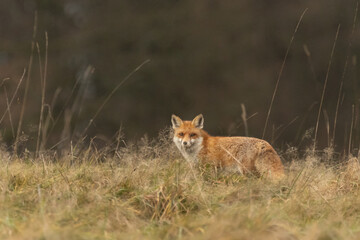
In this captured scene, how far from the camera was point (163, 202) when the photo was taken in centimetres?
343

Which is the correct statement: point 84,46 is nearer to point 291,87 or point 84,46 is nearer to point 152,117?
point 152,117

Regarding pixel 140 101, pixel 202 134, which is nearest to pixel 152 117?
pixel 140 101

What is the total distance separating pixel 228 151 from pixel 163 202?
1.62 metres

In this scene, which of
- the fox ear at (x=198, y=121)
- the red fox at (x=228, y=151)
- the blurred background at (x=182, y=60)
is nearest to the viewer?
the red fox at (x=228, y=151)

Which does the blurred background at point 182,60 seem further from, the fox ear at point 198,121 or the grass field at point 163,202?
the grass field at point 163,202

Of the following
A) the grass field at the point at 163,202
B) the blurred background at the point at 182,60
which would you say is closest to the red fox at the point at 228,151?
the grass field at the point at 163,202

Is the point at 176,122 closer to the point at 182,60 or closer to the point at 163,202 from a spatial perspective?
the point at 163,202

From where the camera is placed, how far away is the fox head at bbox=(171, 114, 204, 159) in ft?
18.7

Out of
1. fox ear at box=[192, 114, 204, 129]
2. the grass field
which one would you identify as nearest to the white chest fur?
fox ear at box=[192, 114, 204, 129]

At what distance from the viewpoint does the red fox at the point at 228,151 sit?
205 inches

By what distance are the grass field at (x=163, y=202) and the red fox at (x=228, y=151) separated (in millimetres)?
635

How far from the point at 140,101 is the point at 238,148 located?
23.8ft

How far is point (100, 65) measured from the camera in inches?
507

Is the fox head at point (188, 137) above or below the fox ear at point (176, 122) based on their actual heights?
below
